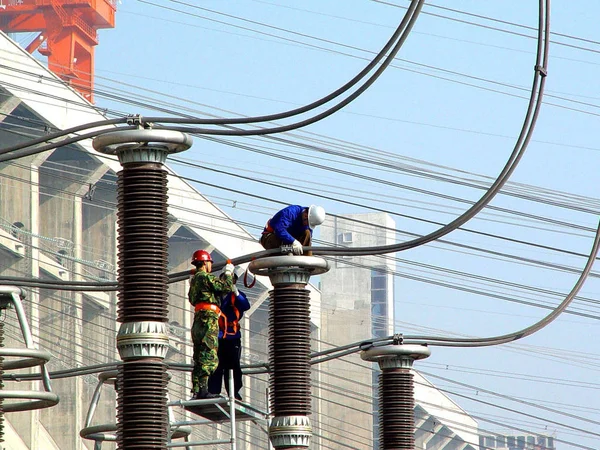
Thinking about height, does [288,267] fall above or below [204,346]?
above

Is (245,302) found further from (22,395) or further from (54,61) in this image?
(54,61)

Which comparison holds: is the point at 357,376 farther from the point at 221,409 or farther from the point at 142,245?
the point at 142,245

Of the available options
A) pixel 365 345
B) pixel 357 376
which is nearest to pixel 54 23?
pixel 357 376

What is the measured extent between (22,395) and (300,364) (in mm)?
2603

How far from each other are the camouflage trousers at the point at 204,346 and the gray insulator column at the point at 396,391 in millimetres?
2843

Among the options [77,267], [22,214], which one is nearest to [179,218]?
[77,267]

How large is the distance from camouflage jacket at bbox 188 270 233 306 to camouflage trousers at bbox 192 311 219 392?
130 millimetres

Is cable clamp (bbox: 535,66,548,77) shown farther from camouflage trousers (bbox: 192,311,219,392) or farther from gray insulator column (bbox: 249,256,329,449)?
camouflage trousers (bbox: 192,311,219,392)

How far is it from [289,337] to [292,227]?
1014mm

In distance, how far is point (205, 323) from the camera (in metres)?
10.5

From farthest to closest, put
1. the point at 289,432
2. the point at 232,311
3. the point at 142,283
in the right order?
the point at 232,311, the point at 289,432, the point at 142,283

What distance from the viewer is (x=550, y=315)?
12445 mm

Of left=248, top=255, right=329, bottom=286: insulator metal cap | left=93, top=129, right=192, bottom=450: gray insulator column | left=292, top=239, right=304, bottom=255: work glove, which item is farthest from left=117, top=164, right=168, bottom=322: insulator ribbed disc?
left=292, top=239, right=304, bottom=255: work glove

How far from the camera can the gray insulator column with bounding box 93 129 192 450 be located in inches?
363
